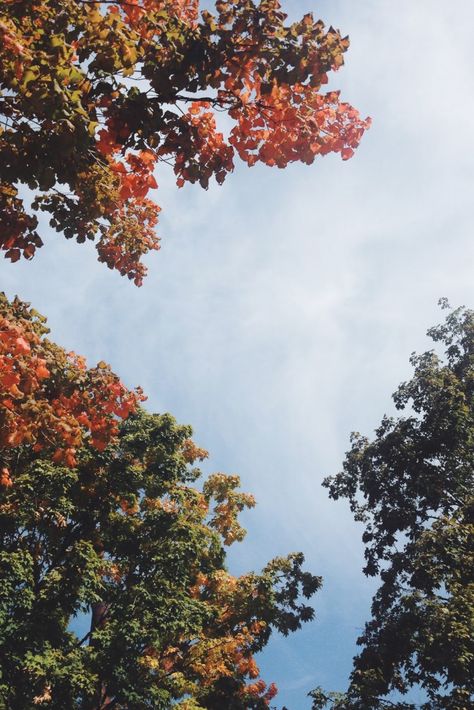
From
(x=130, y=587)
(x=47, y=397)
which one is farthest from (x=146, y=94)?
(x=130, y=587)

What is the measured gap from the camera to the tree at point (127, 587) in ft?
34.4

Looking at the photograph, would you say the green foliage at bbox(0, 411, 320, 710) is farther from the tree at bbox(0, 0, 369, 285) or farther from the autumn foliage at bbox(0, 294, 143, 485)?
the tree at bbox(0, 0, 369, 285)

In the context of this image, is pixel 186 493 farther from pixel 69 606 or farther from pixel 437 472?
pixel 437 472

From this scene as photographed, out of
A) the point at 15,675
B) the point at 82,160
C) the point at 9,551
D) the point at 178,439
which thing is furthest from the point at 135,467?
the point at 82,160

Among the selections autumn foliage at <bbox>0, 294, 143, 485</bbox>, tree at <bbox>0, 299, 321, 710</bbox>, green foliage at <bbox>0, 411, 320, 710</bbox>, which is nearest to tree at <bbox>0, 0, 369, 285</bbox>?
autumn foliage at <bbox>0, 294, 143, 485</bbox>

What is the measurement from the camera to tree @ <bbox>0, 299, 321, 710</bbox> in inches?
413

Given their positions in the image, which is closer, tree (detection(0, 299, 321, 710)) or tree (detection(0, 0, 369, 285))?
tree (detection(0, 0, 369, 285))

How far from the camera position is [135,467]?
13.1m

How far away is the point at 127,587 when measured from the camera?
12695 millimetres

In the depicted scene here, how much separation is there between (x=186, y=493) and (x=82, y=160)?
11468mm

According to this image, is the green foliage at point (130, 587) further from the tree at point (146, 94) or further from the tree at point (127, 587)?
the tree at point (146, 94)

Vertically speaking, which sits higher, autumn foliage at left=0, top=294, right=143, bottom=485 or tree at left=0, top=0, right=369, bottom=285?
tree at left=0, top=0, right=369, bottom=285

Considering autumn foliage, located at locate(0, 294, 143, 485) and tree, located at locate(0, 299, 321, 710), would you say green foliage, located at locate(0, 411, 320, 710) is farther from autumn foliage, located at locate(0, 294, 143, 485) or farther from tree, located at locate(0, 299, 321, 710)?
autumn foliage, located at locate(0, 294, 143, 485)

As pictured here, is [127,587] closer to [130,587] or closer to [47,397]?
[130,587]
